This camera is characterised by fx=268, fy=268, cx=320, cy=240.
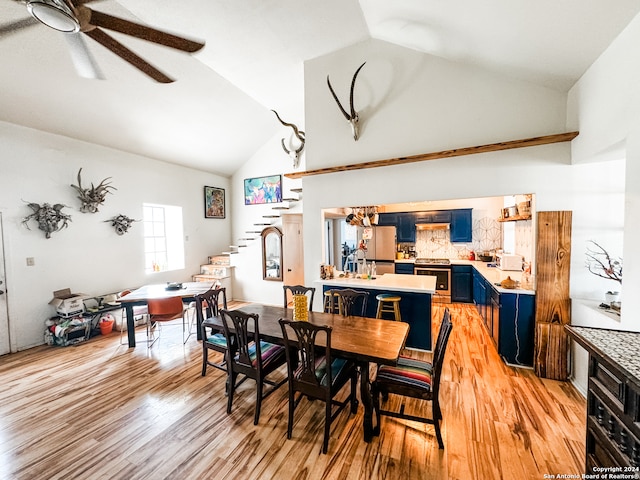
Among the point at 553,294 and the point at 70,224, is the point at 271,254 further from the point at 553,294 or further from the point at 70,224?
the point at 553,294

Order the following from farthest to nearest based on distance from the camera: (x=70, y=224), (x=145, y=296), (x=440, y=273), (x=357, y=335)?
1. (x=440, y=273)
2. (x=70, y=224)
3. (x=145, y=296)
4. (x=357, y=335)

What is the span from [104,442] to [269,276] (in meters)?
4.26

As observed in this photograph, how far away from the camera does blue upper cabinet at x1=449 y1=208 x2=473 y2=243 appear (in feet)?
20.0

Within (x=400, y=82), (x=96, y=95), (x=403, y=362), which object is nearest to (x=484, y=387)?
(x=403, y=362)

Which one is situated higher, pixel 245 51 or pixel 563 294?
pixel 245 51

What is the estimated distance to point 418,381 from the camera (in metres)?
2.04

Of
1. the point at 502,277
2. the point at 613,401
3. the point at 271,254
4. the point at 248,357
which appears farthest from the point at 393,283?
the point at 271,254

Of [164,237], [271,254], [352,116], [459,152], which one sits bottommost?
[271,254]

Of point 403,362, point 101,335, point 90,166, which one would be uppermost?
point 90,166

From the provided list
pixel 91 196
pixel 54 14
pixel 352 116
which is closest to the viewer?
pixel 54 14

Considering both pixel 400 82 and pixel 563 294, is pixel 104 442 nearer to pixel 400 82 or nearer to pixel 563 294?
pixel 563 294

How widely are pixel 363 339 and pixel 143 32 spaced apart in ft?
9.17

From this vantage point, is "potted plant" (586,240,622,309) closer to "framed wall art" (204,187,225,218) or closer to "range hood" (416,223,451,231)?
"range hood" (416,223,451,231)

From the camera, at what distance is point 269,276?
6301mm
